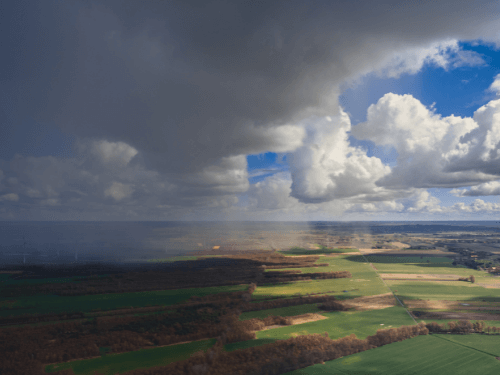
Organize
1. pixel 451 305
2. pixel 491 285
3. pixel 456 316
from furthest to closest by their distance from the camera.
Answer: pixel 491 285, pixel 451 305, pixel 456 316

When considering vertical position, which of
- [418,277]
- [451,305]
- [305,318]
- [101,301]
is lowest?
[418,277]

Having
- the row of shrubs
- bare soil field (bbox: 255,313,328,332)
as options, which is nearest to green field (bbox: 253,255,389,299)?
bare soil field (bbox: 255,313,328,332)

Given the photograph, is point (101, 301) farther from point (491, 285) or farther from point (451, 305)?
point (491, 285)

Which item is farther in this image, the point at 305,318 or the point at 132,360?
the point at 305,318

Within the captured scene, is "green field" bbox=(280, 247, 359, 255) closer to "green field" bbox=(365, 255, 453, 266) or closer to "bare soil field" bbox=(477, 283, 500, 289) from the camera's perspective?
"green field" bbox=(365, 255, 453, 266)

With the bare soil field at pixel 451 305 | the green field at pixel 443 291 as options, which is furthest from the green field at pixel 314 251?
the bare soil field at pixel 451 305

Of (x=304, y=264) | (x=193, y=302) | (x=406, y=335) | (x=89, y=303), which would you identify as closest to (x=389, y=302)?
(x=406, y=335)

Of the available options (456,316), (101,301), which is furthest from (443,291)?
(101,301)
